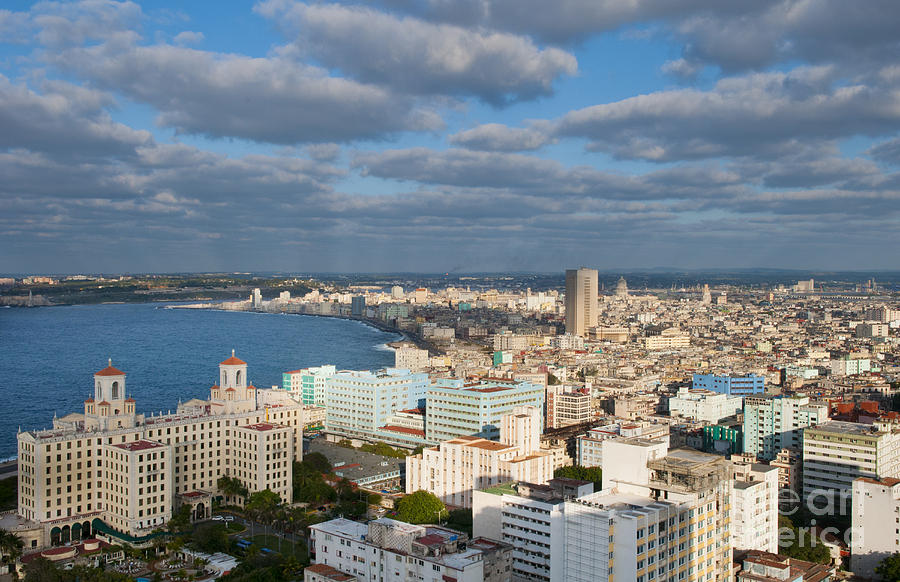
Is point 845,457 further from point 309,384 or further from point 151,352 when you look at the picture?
point 151,352

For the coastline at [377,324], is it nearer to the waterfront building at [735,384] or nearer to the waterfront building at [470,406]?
the waterfront building at [735,384]

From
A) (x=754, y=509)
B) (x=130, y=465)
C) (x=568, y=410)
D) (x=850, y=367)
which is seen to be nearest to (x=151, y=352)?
(x=568, y=410)

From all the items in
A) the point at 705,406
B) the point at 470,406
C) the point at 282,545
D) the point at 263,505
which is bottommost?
the point at 282,545

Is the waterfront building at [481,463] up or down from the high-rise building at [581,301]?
down

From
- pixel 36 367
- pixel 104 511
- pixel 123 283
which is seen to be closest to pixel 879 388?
pixel 104 511

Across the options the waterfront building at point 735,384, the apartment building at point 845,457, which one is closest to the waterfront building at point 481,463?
the apartment building at point 845,457

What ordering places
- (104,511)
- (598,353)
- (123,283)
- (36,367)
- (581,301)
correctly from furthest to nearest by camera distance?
(123,283)
(581,301)
(598,353)
(36,367)
(104,511)

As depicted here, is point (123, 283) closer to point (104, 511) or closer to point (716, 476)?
point (104, 511)
